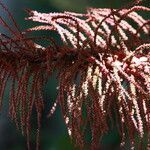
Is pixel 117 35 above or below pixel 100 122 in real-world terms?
above

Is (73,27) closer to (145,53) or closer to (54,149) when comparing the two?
(145,53)

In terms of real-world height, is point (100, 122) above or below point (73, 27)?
below

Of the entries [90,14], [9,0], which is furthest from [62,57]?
[9,0]

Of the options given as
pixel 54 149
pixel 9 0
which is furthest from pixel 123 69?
pixel 9 0

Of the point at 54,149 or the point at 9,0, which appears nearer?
the point at 54,149

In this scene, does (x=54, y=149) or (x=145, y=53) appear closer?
(x=145, y=53)

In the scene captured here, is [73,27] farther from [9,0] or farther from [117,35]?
[9,0]

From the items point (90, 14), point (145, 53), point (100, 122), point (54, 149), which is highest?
point (54, 149)

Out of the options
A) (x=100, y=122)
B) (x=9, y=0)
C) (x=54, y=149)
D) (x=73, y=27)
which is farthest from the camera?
(x=9, y=0)

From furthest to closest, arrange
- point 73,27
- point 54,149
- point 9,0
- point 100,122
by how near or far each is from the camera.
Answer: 1. point 9,0
2. point 54,149
3. point 73,27
4. point 100,122
